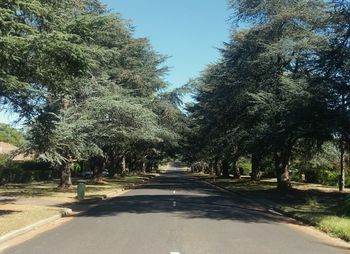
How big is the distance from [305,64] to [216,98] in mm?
10699

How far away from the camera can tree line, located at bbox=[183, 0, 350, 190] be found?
24.2 m

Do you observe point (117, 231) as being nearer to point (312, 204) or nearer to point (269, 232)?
point (269, 232)

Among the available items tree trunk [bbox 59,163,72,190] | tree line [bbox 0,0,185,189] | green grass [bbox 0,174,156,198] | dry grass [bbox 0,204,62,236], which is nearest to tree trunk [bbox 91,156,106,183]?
green grass [bbox 0,174,156,198]

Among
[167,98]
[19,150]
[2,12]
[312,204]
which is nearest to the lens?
[2,12]

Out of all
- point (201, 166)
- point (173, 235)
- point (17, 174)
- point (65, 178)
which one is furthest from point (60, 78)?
point (201, 166)

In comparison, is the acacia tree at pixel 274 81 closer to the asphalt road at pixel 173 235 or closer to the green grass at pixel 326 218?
the green grass at pixel 326 218

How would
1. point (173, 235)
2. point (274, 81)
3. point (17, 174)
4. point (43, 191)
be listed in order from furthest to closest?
point (17, 174) < point (274, 81) < point (43, 191) < point (173, 235)

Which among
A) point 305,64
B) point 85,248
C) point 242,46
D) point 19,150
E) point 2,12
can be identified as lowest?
point 85,248

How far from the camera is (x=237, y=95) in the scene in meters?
35.7

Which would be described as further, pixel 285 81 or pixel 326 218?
pixel 285 81

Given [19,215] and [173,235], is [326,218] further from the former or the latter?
[19,215]

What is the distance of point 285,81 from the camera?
27.7 metres

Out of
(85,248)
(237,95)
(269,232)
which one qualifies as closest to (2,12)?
(85,248)

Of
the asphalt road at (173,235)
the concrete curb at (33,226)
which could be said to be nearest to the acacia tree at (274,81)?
the asphalt road at (173,235)
